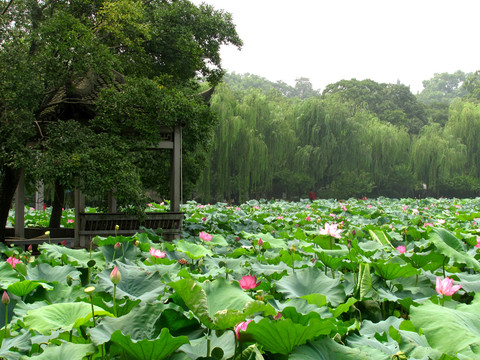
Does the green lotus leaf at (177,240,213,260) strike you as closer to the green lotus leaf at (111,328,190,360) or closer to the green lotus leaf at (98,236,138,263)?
the green lotus leaf at (98,236,138,263)

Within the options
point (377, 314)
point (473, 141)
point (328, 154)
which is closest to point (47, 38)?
point (377, 314)

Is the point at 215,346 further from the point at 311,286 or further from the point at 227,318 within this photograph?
the point at 311,286

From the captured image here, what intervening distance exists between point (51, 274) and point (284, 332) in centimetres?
107

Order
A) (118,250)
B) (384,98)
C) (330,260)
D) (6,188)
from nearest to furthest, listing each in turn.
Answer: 1. (330,260)
2. (118,250)
3. (6,188)
4. (384,98)

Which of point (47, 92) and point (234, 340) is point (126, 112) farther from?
point (234, 340)

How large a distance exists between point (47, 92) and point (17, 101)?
0.86 metres

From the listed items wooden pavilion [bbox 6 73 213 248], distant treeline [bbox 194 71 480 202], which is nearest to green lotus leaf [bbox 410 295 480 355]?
wooden pavilion [bbox 6 73 213 248]

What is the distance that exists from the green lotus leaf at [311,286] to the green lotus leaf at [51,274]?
0.71m

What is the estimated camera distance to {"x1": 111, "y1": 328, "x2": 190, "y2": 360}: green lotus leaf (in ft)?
2.80

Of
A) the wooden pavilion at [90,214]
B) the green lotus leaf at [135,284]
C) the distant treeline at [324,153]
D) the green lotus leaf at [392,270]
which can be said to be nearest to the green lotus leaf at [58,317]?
the green lotus leaf at [135,284]

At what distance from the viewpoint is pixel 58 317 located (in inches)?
43.9

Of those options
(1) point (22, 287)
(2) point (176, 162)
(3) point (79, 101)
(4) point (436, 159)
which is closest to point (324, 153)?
(4) point (436, 159)

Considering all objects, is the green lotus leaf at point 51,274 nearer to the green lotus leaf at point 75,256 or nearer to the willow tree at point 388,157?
the green lotus leaf at point 75,256

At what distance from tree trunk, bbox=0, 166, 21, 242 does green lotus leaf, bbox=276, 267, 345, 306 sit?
566cm
